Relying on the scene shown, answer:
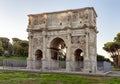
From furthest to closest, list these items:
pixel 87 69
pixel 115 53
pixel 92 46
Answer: pixel 115 53 → pixel 92 46 → pixel 87 69

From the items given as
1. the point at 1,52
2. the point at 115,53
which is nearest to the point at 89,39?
the point at 115,53

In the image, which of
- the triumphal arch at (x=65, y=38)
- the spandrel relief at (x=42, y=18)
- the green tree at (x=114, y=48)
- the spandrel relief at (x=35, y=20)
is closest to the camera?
the triumphal arch at (x=65, y=38)

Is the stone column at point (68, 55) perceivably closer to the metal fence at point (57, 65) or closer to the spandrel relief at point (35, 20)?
the metal fence at point (57, 65)

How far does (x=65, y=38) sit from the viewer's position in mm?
31984

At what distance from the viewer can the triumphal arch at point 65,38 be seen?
30.3m

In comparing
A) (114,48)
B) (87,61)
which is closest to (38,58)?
(87,61)

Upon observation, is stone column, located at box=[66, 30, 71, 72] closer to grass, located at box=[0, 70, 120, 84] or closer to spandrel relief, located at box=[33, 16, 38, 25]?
spandrel relief, located at box=[33, 16, 38, 25]

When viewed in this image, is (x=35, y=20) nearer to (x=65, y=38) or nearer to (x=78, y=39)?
(x=65, y=38)

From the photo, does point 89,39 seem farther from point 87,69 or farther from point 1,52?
point 1,52

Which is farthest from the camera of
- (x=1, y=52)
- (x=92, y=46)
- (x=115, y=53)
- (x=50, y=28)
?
(x=1, y=52)

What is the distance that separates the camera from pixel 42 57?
3444 centimetres

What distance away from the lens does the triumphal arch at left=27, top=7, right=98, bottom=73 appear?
3034 centimetres

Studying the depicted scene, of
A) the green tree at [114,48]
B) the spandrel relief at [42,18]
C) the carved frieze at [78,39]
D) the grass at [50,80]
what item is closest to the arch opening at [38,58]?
the spandrel relief at [42,18]

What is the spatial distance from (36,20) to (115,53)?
3160cm
